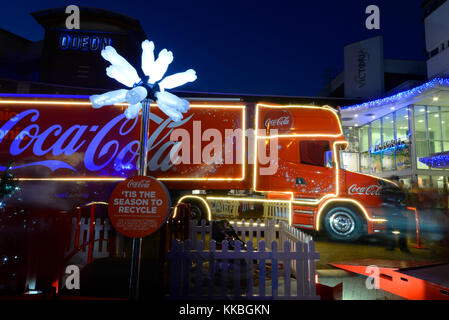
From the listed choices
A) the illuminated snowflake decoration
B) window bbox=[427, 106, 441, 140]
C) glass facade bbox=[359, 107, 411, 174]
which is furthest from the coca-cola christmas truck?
window bbox=[427, 106, 441, 140]

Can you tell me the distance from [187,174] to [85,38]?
61.0ft

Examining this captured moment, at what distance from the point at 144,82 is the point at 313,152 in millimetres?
5582

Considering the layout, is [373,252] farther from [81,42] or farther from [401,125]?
[81,42]

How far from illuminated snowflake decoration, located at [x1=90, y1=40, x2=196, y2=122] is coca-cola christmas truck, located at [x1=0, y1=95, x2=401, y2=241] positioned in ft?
13.3

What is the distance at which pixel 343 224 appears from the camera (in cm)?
721

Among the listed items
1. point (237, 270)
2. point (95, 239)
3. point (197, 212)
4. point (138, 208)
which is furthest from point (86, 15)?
point (237, 270)

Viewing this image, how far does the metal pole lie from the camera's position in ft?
9.21

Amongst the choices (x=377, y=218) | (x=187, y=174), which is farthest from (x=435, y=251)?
(x=187, y=174)

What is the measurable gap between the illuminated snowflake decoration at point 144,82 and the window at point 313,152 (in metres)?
4.90

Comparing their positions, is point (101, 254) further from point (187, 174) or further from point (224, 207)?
point (224, 207)

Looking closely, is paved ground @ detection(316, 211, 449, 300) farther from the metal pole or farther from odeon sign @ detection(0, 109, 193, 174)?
odeon sign @ detection(0, 109, 193, 174)

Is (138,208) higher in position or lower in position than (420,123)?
lower

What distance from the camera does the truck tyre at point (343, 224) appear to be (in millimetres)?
7141
